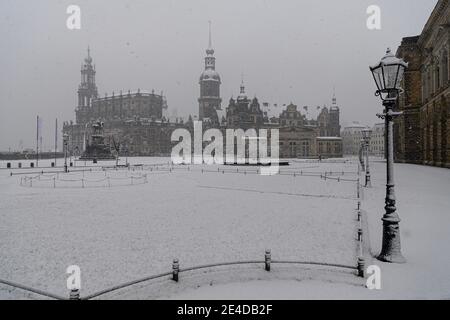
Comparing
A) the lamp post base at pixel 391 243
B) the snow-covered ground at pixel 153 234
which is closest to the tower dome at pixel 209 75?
the snow-covered ground at pixel 153 234

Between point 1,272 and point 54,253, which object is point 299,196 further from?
point 1,272

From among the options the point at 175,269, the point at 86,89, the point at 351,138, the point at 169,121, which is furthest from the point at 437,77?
the point at 86,89

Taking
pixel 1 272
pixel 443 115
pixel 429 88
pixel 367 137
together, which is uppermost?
pixel 429 88

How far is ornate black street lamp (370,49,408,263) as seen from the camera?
284 inches

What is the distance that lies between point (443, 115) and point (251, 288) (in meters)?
35.1

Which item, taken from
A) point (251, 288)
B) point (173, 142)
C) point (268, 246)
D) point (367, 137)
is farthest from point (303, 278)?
point (173, 142)

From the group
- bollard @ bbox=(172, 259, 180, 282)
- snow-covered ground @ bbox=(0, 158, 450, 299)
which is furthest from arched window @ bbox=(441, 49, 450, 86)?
bollard @ bbox=(172, 259, 180, 282)

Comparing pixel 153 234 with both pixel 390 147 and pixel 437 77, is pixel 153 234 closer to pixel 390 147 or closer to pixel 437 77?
pixel 390 147

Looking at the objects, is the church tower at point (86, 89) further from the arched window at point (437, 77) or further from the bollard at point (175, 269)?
the bollard at point (175, 269)

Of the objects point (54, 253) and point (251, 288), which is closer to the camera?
point (251, 288)

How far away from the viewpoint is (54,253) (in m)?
8.18

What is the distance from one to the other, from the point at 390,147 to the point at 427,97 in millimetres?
40582

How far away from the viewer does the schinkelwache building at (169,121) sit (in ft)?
297

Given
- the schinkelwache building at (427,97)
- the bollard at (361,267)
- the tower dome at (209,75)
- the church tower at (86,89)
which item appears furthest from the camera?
the church tower at (86,89)
